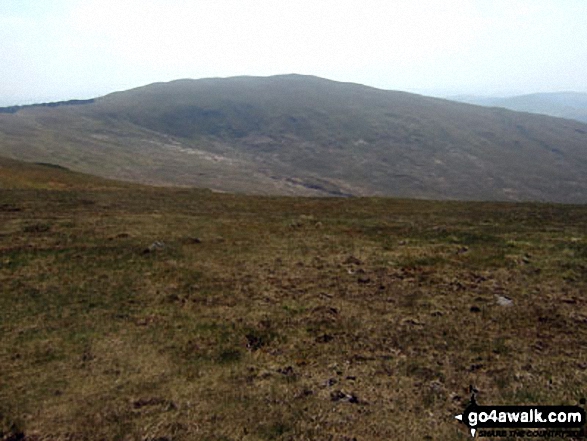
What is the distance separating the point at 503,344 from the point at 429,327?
2.73 meters

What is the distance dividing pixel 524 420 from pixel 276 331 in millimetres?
8965

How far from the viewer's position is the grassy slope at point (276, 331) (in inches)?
484

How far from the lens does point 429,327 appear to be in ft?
58.0

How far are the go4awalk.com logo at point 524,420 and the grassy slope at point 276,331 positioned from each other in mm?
482

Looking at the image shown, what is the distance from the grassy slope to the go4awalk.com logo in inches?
19.0

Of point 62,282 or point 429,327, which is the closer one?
point 429,327

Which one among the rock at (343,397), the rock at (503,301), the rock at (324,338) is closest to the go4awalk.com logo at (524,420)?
the rock at (343,397)

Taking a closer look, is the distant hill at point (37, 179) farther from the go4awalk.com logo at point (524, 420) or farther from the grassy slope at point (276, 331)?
the go4awalk.com logo at point (524, 420)

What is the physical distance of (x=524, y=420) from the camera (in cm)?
1179

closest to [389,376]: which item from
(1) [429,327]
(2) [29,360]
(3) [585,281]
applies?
(1) [429,327]

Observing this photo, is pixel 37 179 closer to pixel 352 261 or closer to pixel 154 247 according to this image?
pixel 154 247

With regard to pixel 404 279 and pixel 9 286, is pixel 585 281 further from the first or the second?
pixel 9 286

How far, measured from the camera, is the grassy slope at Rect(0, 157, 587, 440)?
484 inches

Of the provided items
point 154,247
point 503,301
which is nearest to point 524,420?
point 503,301
